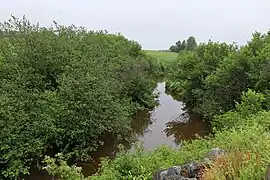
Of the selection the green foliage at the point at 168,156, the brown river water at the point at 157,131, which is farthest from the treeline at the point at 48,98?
the green foliage at the point at 168,156

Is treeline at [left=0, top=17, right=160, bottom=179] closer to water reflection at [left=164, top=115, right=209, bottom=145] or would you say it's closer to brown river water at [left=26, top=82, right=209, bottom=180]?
brown river water at [left=26, top=82, right=209, bottom=180]

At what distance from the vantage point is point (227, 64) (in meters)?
19.6

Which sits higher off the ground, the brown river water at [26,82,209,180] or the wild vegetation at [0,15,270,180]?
the wild vegetation at [0,15,270,180]

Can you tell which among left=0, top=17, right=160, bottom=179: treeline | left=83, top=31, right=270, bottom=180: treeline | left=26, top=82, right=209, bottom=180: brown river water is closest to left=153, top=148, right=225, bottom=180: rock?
left=83, top=31, right=270, bottom=180: treeline

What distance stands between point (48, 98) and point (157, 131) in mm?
8410

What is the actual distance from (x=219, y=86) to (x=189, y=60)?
7756 mm

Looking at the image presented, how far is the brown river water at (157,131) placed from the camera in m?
14.6

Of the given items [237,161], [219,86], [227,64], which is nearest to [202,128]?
[219,86]

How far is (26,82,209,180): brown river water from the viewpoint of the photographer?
48.0 ft

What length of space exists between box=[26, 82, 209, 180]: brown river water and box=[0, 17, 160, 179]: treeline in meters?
0.56

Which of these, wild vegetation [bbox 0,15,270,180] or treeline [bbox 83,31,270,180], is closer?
treeline [bbox 83,31,270,180]

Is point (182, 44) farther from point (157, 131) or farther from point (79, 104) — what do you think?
point (79, 104)

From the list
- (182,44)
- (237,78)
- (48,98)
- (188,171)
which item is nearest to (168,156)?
(188,171)

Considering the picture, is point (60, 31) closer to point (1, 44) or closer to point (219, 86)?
point (1, 44)
